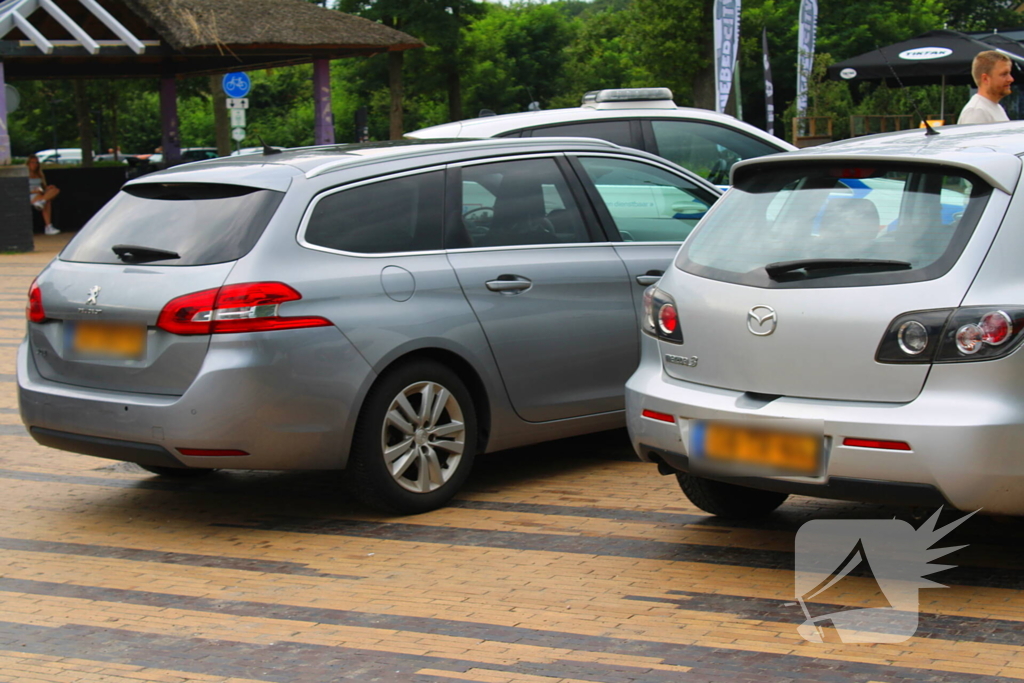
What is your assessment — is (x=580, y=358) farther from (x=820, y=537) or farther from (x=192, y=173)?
(x=192, y=173)

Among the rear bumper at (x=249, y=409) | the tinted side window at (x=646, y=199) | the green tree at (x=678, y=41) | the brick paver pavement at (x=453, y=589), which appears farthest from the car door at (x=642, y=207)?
the green tree at (x=678, y=41)

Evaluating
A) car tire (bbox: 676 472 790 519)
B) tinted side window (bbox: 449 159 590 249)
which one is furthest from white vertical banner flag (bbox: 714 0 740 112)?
car tire (bbox: 676 472 790 519)

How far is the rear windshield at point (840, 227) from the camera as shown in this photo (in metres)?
4.26

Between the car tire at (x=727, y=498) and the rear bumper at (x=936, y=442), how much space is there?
0.88 meters

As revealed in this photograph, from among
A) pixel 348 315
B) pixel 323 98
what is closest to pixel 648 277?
pixel 348 315

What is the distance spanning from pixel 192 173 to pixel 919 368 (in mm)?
3353

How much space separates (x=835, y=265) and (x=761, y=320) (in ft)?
1.01

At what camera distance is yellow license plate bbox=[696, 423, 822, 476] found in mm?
4258

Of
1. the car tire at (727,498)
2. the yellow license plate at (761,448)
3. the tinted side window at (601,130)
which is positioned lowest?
the car tire at (727,498)

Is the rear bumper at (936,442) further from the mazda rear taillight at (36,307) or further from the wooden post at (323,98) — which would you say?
the wooden post at (323,98)

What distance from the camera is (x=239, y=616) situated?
4504 mm

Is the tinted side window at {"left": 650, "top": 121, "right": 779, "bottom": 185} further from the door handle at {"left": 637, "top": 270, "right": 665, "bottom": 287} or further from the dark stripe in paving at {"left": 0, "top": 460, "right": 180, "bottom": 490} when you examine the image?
the dark stripe in paving at {"left": 0, "top": 460, "right": 180, "bottom": 490}

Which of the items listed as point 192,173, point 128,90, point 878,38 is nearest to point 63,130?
point 128,90

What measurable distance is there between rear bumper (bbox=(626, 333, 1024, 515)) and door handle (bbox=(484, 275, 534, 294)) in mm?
1884
